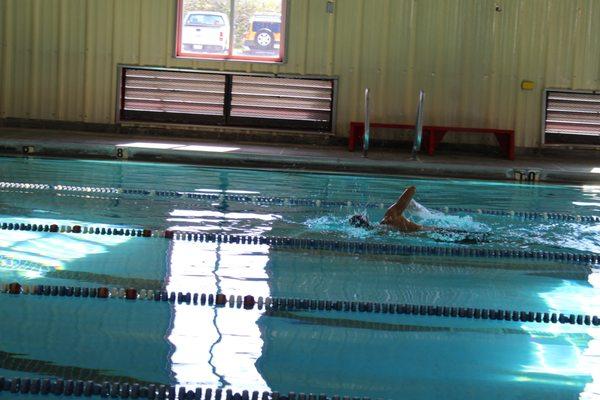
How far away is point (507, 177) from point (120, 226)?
5839 mm

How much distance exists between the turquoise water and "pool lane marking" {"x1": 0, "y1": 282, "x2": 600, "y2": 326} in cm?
8

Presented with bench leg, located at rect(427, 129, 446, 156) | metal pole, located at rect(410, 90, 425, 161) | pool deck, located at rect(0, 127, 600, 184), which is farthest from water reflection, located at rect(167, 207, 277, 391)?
bench leg, located at rect(427, 129, 446, 156)

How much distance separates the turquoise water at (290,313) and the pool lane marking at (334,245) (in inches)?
5.4

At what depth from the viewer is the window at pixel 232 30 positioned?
14.1 metres

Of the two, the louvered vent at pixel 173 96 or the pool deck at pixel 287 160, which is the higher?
the louvered vent at pixel 173 96

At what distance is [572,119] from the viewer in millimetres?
14281

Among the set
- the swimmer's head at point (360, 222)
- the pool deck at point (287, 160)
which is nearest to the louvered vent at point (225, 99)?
the pool deck at point (287, 160)

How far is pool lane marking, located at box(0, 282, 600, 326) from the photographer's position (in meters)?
5.02

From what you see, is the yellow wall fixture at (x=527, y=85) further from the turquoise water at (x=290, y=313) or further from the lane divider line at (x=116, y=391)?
the lane divider line at (x=116, y=391)

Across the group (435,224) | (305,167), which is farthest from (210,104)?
(435,224)

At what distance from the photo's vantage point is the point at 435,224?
801cm

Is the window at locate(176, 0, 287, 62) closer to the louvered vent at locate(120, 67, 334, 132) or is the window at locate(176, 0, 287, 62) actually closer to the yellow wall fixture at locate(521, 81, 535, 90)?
the louvered vent at locate(120, 67, 334, 132)

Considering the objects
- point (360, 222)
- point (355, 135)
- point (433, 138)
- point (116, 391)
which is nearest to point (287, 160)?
point (355, 135)

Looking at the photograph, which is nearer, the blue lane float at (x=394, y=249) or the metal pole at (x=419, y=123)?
the blue lane float at (x=394, y=249)
